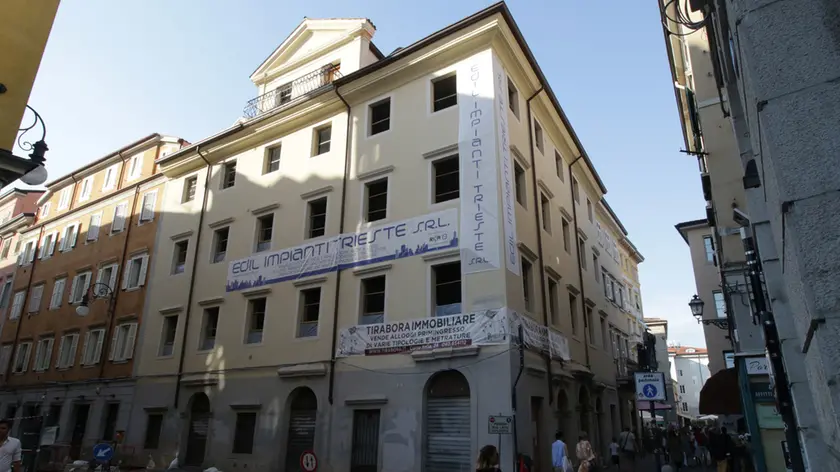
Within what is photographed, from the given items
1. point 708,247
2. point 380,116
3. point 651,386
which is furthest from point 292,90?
point 708,247

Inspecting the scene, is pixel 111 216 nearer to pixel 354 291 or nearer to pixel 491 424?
pixel 354 291

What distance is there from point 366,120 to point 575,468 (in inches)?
588

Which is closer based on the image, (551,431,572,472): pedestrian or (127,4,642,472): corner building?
(551,431,572,472): pedestrian

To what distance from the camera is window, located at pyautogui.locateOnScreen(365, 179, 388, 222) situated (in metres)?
19.4

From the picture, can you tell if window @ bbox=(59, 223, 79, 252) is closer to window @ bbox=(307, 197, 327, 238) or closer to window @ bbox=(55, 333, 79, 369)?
window @ bbox=(55, 333, 79, 369)

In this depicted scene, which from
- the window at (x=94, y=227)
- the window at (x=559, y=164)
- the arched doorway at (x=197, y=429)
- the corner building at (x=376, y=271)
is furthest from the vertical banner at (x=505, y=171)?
the window at (x=94, y=227)

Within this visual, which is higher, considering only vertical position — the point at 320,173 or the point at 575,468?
the point at 320,173

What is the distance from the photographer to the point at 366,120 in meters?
20.8

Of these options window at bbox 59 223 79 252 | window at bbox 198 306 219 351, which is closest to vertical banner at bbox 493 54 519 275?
window at bbox 198 306 219 351

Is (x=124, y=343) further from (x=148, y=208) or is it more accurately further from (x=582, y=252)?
(x=582, y=252)

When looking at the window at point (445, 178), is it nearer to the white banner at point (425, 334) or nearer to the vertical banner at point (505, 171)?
the vertical banner at point (505, 171)

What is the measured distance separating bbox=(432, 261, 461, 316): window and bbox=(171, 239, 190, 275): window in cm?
1426

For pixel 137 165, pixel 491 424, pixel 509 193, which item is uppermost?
pixel 137 165

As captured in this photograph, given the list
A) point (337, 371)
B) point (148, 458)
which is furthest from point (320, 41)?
point (148, 458)
